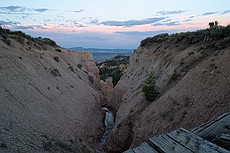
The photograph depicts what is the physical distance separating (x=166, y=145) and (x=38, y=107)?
16568 mm

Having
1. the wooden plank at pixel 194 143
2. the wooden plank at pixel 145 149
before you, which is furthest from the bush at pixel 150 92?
the wooden plank at pixel 145 149

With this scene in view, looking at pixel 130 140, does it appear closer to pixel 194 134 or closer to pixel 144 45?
pixel 194 134

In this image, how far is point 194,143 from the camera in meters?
2.86

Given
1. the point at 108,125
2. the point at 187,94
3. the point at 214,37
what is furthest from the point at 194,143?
the point at 108,125

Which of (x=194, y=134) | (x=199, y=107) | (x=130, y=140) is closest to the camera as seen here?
(x=194, y=134)

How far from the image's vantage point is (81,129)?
21.2 meters

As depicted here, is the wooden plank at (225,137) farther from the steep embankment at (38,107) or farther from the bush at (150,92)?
the bush at (150,92)

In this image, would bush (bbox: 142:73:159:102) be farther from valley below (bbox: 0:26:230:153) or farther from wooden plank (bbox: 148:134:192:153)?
wooden plank (bbox: 148:134:192:153)

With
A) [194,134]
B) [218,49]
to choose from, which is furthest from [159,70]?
[194,134]

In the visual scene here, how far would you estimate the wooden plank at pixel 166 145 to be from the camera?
2.78 m

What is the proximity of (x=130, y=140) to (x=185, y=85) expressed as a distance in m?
4.35

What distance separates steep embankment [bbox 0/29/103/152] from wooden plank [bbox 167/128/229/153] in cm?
952

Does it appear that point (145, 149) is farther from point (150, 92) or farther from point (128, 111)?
point (128, 111)

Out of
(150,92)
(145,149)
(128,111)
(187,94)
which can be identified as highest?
(145,149)
